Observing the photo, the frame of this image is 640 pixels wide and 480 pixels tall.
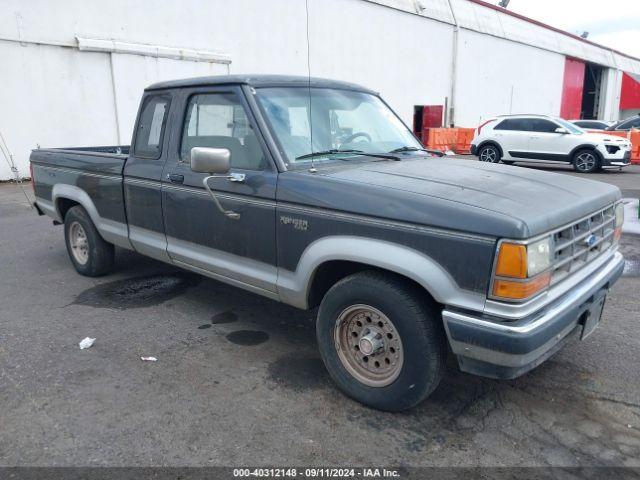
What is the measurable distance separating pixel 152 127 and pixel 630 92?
51700 mm

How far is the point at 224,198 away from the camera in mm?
3777

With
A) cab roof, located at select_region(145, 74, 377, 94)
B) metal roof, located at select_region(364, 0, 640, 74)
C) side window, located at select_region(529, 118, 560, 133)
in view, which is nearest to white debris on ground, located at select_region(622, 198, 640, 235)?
cab roof, located at select_region(145, 74, 377, 94)

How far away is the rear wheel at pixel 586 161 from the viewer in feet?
49.0

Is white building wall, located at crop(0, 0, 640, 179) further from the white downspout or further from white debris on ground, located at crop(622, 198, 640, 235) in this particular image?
white debris on ground, located at crop(622, 198, 640, 235)

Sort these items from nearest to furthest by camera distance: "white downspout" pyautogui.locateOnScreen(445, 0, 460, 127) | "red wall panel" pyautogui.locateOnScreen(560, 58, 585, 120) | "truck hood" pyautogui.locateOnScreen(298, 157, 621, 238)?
"truck hood" pyautogui.locateOnScreen(298, 157, 621, 238) → "white downspout" pyautogui.locateOnScreen(445, 0, 460, 127) → "red wall panel" pyautogui.locateOnScreen(560, 58, 585, 120)

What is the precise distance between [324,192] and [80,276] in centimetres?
381

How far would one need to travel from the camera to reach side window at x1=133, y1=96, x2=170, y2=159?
4.41 m

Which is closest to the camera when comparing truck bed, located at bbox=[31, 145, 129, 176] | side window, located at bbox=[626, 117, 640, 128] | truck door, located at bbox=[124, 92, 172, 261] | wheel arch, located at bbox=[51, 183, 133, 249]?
truck door, located at bbox=[124, 92, 172, 261]

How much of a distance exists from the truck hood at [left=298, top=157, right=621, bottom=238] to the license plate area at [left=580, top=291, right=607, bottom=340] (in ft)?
1.83

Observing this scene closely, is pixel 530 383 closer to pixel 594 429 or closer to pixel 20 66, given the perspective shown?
pixel 594 429

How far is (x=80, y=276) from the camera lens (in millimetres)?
5820

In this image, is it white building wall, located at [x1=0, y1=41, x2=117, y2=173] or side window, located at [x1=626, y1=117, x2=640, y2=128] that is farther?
side window, located at [x1=626, y1=117, x2=640, y2=128]

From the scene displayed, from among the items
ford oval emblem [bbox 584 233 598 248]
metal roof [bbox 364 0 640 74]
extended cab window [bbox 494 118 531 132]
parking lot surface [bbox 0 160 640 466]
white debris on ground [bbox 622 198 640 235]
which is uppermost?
metal roof [bbox 364 0 640 74]

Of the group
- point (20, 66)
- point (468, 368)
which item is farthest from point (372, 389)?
point (20, 66)
